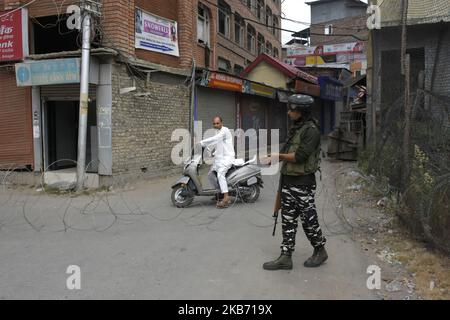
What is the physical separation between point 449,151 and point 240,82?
41.4ft

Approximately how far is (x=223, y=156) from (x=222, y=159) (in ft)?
0.22

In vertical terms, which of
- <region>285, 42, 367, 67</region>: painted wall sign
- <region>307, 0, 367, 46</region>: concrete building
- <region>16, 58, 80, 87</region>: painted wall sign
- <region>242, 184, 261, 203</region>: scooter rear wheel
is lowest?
<region>242, 184, 261, 203</region>: scooter rear wheel

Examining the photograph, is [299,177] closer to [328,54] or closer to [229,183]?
[229,183]

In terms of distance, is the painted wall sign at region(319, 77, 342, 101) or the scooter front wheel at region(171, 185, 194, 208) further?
the painted wall sign at region(319, 77, 342, 101)

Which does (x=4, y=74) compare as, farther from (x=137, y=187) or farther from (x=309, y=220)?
(x=309, y=220)

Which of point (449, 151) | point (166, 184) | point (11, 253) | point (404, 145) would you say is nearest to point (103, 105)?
point (166, 184)

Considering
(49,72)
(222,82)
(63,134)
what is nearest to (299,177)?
(49,72)

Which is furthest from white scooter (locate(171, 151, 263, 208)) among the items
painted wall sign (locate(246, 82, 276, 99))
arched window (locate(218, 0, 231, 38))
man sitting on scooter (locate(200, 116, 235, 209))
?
arched window (locate(218, 0, 231, 38))

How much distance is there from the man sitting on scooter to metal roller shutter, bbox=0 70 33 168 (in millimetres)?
5851

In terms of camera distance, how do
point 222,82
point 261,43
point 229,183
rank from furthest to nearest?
point 261,43, point 222,82, point 229,183

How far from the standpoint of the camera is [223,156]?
8844 mm

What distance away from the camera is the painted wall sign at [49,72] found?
10.5 metres

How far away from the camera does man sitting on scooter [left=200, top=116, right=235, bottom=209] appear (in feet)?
28.2

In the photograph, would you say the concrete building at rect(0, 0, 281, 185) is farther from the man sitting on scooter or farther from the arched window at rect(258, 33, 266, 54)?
the arched window at rect(258, 33, 266, 54)
